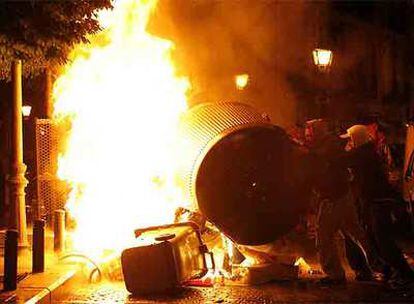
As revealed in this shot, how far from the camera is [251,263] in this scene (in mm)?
7512

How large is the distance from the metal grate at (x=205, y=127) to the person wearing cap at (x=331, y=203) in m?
1.04

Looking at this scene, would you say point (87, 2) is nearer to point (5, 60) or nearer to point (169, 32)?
point (5, 60)

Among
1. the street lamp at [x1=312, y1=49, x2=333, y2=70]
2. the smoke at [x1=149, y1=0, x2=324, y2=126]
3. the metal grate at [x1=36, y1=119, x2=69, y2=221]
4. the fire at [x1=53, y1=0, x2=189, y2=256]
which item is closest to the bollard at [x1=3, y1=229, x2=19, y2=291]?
the fire at [x1=53, y1=0, x2=189, y2=256]

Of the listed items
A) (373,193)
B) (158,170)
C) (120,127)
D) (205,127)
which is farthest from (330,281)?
(120,127)

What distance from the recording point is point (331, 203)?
7.23m

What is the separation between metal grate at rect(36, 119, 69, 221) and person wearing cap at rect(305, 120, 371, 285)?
19.0 ft

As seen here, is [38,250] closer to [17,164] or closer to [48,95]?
[17,164]

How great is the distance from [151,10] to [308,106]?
44.8ft

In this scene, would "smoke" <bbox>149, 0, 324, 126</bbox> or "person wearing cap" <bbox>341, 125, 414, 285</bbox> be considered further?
"smoke" <bbox>149, 0, 324, 126</bbox>

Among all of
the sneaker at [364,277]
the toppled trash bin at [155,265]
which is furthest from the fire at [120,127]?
the sneaker at [364,277]

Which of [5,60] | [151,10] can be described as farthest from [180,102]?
[5,60]

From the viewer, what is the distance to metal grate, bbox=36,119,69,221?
36.7ft

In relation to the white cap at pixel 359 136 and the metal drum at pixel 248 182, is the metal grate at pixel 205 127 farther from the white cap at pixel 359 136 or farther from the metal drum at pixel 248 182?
the white cap at pixel 359 136

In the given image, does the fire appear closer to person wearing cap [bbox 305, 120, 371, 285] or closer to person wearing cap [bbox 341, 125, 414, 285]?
person wearing cap [bbox 305, 120, 371, 285]
